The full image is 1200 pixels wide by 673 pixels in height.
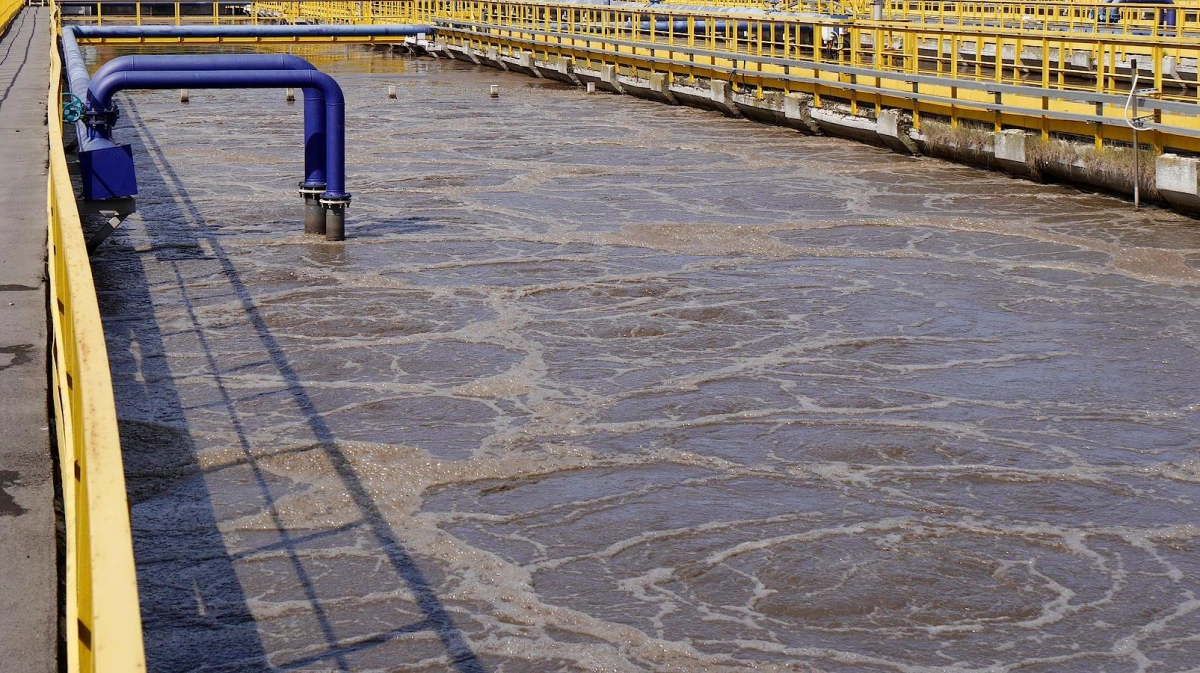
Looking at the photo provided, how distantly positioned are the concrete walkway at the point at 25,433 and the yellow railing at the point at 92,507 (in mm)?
343

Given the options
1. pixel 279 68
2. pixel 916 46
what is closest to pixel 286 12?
pixel 916 46

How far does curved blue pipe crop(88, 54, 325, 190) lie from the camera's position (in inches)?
565

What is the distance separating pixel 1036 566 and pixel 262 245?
32.8 ft

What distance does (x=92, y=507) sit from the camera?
3590mm

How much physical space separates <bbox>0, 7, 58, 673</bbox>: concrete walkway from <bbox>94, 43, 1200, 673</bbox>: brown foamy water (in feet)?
2.06

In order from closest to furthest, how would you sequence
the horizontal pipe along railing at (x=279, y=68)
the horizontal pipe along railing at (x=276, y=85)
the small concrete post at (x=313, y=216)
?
the horizontal pipe along railing at (x=276, y=85) < the horizontal pipe along railing at (x=279, y=68) < the small concrete post at (x=313, y=216)

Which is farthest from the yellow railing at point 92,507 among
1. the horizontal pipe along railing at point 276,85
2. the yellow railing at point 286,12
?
the yellow railing at point 286,12

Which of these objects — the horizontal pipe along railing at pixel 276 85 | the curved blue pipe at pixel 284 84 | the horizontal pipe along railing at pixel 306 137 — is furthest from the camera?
the curved blue pipe at pixel 284 84

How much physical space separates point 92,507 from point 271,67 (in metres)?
11.9

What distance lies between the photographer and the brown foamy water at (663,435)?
691 cm

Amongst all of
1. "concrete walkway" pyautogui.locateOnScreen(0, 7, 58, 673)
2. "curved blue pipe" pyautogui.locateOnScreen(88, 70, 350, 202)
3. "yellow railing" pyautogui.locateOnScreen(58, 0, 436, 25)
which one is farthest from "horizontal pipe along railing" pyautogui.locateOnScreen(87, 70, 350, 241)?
"yellow railing" pyautogui.locateOnScreen(58, 0, 436, 25)

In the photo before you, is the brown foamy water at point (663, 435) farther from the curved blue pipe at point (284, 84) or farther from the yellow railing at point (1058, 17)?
the yellow railing at point (1058, 17)

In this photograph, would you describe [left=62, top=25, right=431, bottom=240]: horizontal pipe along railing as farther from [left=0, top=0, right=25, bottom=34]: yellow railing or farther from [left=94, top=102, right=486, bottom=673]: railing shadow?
[left=0, top=0, right=25, bottom=34]: yellow railing

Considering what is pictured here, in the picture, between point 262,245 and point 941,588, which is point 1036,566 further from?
point 262,245
